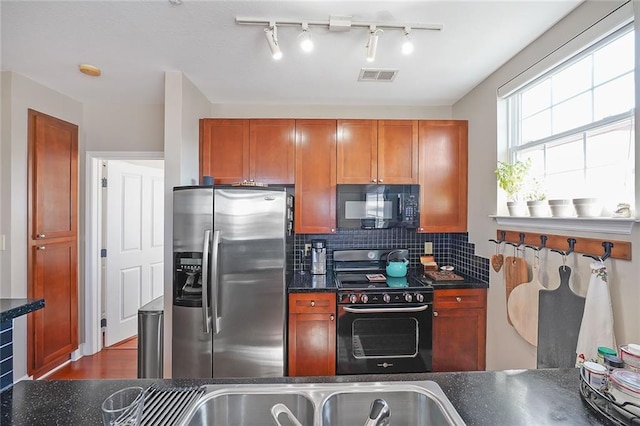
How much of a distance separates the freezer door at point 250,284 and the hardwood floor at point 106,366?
4.10 feet

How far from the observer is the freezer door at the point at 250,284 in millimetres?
2133

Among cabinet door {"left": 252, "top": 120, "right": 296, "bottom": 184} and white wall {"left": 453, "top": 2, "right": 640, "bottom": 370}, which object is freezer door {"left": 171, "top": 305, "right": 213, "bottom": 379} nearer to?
cabinet door {"left": 252, "top": 120, "right": 296, "bottom": 184}

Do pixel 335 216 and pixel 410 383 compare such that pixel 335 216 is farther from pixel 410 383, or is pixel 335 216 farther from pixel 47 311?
pixel 47 311

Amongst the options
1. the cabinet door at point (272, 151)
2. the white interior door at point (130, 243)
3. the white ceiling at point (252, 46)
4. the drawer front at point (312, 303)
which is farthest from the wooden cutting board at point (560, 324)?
the white interior door at point (130, 243)

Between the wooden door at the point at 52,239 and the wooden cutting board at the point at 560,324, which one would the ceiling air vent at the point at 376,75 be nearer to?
the wooden cutting board at the point at 560,324

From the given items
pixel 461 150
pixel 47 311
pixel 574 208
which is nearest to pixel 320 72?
pixel 461 150

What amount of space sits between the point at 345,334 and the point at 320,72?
207 cm

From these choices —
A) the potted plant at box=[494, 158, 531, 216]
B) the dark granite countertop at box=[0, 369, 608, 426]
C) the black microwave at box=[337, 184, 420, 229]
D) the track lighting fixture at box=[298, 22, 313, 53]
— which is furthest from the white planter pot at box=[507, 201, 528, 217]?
the track lighting fixture at box=[298, 22, 313, 53]

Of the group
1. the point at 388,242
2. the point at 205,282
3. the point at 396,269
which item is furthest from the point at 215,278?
the point at 388,242

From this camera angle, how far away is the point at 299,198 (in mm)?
2717

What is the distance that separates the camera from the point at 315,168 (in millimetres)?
2730

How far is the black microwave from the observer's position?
2.68m

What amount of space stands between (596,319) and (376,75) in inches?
81.0

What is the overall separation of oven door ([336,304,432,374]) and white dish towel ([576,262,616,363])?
1027 mm
